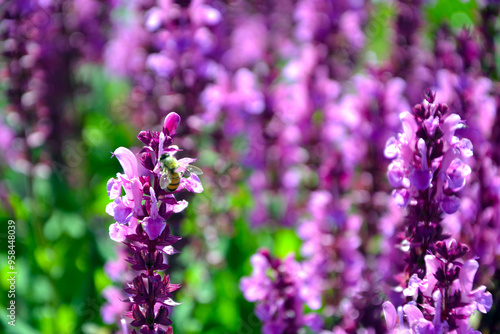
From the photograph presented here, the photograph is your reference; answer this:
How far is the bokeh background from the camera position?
2469 mm

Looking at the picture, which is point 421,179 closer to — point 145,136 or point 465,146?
point 465,146

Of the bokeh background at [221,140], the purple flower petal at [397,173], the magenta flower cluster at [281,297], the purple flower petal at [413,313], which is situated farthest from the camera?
the bokeh background at [221,140]

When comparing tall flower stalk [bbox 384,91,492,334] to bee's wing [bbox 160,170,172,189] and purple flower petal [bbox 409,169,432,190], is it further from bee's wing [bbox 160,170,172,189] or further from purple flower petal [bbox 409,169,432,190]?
bee's wing [bbox 160,170,172,189]

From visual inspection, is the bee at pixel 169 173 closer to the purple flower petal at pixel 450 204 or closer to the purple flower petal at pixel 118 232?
the purple flower petal at pixel 118 232

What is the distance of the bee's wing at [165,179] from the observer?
131 centimetres

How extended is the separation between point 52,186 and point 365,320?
2.29 meters

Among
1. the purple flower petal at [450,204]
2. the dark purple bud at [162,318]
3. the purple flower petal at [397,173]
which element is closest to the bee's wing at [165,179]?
the dark purple bud at [162,318]

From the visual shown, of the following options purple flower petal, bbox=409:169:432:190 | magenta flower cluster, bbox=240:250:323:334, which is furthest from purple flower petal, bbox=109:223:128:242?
purple flower petal, bbox=409:169:432:190

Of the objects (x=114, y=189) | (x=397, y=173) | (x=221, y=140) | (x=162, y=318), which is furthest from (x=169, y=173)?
(x=221, y=140)

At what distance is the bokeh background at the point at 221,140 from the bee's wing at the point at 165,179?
87cm

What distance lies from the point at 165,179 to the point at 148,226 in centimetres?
12

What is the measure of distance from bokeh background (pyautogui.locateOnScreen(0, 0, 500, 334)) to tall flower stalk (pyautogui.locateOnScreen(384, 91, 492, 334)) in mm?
538

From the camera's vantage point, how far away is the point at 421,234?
135 centimetres

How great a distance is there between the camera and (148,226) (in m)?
1.25
